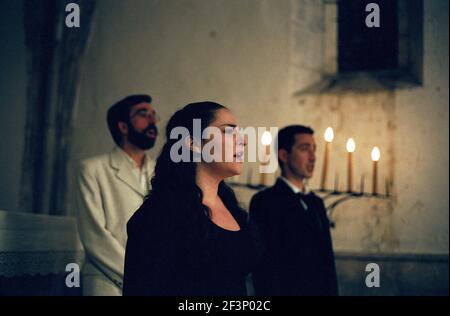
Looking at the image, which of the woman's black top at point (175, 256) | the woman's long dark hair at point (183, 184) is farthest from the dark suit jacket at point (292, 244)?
the woman's black top at point (175, 256)

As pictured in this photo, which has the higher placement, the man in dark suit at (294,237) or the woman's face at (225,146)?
the woman's face at (225,146)

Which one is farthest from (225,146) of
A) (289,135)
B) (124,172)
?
(289,135)

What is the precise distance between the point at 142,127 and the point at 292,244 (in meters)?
1.16

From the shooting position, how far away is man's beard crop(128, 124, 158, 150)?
3752mm

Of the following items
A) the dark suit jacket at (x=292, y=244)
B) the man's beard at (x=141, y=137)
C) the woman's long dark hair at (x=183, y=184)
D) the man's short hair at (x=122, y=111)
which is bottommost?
the dark suit jacket at (x=292, y=244)

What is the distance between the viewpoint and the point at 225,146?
83.7 inches

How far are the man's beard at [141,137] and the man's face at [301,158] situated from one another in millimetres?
916

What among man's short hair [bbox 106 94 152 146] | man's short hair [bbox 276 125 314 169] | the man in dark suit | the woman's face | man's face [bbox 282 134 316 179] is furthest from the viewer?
man's short hair [bbox 276 125 314 169]

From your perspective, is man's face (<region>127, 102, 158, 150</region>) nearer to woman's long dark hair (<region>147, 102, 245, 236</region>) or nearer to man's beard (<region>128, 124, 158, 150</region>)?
man's beard (<region>128, 124, 158, 150</region>)

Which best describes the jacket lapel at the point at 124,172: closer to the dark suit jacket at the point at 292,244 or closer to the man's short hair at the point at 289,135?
the dark suit jacket at the point at 292,244

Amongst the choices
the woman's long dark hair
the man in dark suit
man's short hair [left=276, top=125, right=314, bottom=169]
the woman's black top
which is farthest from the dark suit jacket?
the woman's black top

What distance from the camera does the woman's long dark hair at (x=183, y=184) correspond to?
2012 mm
